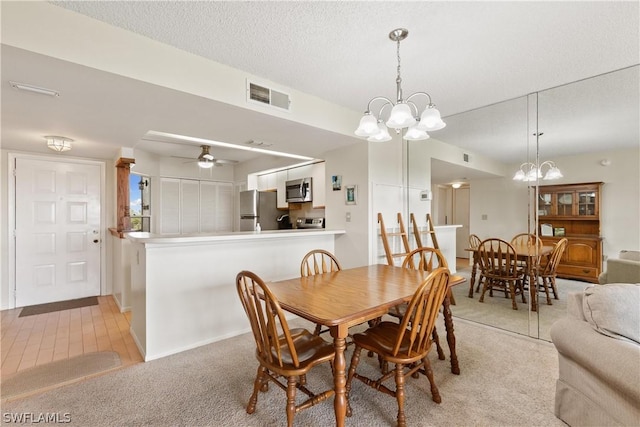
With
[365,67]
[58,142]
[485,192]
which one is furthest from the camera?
[485,192]

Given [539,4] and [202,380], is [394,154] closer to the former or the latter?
[539,4]

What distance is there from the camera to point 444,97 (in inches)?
119

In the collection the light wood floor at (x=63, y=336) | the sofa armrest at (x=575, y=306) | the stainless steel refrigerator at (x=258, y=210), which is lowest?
the light wood floor at (x=63, y=336)

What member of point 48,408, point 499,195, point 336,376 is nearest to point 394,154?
point 499,195

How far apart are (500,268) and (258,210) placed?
403 cm

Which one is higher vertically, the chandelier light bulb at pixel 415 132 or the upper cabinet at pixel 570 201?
the chandelier light bulb at pixel 415 132

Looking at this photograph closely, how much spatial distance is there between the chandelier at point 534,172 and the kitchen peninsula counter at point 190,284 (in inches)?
100

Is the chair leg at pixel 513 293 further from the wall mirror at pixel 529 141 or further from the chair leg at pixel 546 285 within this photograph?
the chair leg at pixel 546 285

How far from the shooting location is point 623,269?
2.46 m

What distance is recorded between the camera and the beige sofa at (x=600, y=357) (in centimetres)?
130

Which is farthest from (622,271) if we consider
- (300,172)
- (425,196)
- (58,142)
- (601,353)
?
(58,142)

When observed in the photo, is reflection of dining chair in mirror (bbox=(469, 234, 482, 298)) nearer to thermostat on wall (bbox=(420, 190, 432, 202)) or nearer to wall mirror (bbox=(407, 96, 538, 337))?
wall mirror (bbox=(407, 96, 538, 337))

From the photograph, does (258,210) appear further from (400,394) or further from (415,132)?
(400,394)

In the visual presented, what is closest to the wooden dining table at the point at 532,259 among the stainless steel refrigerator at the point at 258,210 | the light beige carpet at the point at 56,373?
the light beige carpet at the point at 56,373
